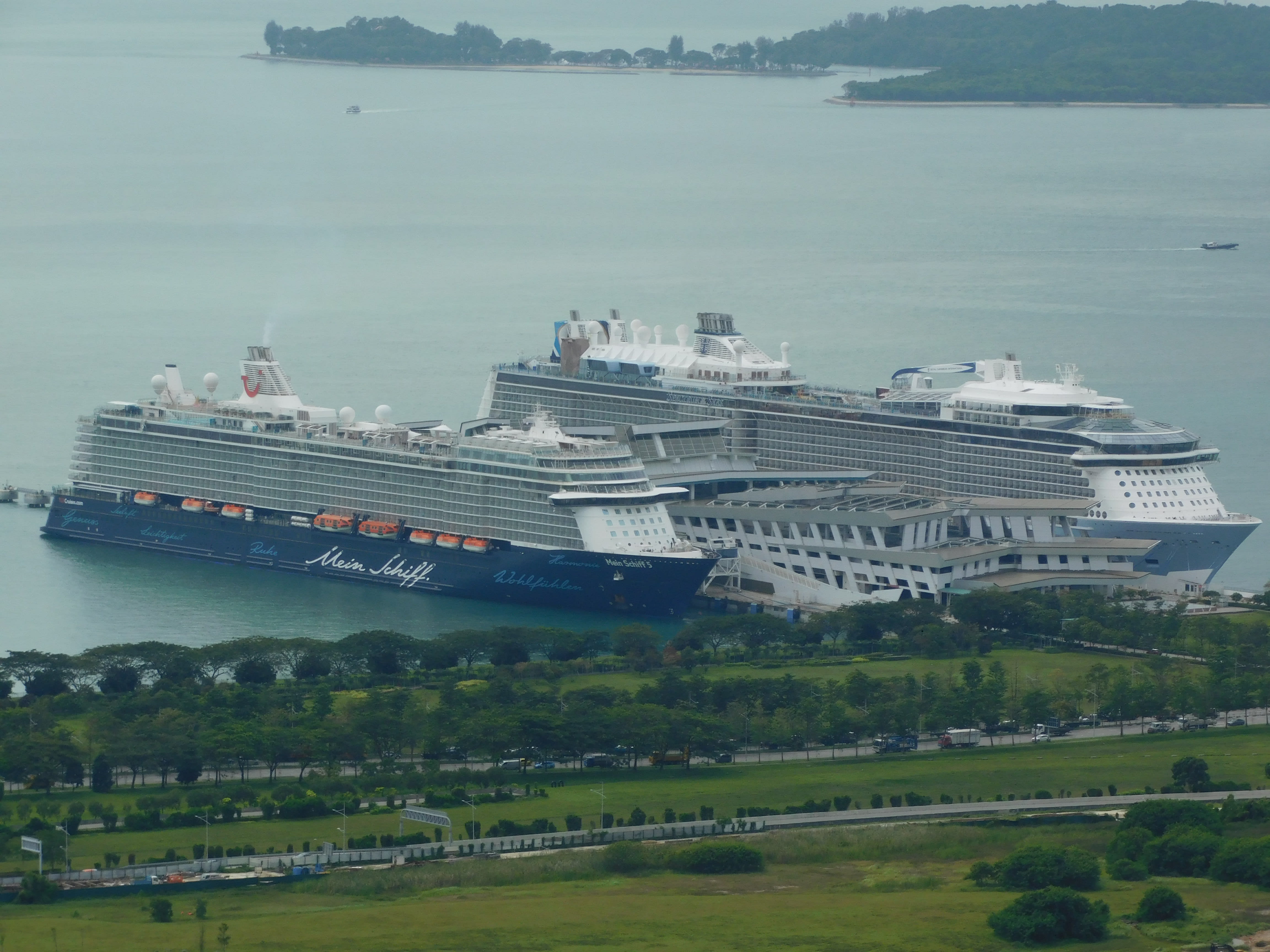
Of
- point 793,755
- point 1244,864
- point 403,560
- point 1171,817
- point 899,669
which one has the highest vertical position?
point 403,560

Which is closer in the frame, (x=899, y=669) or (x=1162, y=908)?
(x=1162, y=908)

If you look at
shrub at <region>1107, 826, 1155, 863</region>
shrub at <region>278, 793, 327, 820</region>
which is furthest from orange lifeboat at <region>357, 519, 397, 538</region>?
shrub at <region>1107, 826, 1155, 863</region>

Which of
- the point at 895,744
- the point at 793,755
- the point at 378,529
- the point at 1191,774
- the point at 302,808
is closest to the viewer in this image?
the point at 302,808

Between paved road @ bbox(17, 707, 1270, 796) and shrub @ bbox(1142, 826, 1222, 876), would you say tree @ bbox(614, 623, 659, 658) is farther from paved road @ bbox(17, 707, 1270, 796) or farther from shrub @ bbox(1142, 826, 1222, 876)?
shrub @ bbox(1142, 826, 1222, 876)

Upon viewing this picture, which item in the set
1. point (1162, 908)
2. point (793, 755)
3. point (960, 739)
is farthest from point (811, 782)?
point (1162, 908)

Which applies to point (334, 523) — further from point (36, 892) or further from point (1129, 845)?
point (1129, 845)

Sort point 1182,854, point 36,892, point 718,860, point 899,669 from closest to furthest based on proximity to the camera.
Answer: point 36,892 → point 1182,854 → point 718,860 → point 899,669
